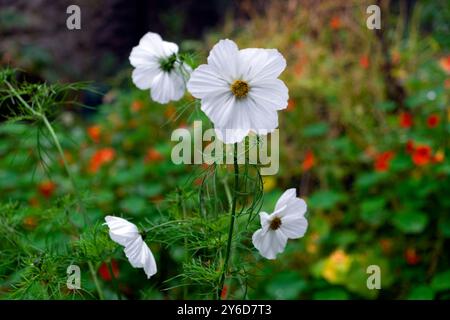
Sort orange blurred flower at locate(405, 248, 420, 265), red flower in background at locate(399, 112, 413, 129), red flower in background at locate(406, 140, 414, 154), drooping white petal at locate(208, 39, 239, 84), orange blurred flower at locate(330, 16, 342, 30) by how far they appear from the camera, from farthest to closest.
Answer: orange blurred flower at locate(330, 16, 342, 30) < red flower in background at locate(399, 112, 413, 129) < red flower in background at locate(406, 140, 414, 154) < orange blurred flower at locate(405, 248, 420, 265) < drooping white petal at locate(208, 39, 239, 84)

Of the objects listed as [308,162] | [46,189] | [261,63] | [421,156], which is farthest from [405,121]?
[261,63]

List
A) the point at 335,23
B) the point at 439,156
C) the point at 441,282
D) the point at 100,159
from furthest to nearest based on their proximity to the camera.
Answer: the point at 335,23 → the point at 100,159 → the point at 439,156 → the point at 441,282

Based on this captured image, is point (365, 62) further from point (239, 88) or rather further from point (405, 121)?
point (239, 88)

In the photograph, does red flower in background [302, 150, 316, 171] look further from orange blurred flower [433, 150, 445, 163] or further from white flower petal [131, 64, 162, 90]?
white flower petal [131, 64, 162, 90]

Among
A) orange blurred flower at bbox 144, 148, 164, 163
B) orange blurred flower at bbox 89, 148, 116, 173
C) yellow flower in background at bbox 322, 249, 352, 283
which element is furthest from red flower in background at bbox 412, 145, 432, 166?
orange blurred flower at bbox 89, 148, 116, 173

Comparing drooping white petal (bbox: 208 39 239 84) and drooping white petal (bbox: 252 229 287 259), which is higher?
drooping white petal (bbox: 208 39 239 84)

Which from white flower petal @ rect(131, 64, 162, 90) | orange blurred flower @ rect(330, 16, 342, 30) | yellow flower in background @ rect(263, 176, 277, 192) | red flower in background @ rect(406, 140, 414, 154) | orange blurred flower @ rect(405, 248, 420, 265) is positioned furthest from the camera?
orange blurred flower @ rect(330, 16, 342, 30)

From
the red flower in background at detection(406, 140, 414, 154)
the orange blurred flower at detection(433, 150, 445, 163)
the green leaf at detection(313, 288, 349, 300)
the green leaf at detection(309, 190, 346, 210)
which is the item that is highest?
the red flower in background at detection(406, 140, 414, 154)
